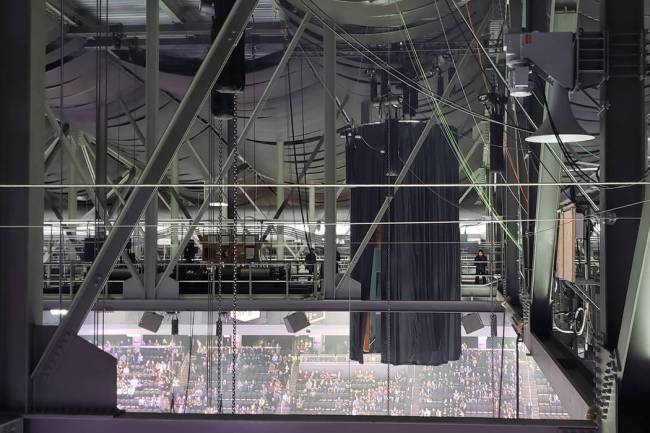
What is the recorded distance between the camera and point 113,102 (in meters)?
6.68

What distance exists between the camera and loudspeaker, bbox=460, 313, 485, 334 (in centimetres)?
497

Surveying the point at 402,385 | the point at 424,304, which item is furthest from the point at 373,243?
the point at 402,385

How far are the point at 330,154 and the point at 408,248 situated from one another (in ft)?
2.46

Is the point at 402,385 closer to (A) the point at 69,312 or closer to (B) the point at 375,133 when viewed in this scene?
(B) the point at 375,133

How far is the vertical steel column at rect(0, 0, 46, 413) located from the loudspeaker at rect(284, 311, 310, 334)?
9.91ft

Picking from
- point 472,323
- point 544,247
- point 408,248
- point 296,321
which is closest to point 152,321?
point 296,321

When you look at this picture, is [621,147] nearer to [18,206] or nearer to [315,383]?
[18,206]

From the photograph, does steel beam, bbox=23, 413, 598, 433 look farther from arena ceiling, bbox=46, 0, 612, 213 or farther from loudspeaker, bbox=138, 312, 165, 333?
loudspeaker, bbox=138, 312, 165, 333

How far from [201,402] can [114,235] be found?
2.69 metres

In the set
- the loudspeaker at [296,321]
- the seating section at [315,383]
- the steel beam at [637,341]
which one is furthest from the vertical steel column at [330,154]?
the steel beam at [637,341]

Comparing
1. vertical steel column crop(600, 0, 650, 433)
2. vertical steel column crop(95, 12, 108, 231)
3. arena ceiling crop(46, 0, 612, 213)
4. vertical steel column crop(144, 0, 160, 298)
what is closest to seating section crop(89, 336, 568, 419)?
vertical steel column crop(144, 0, 160, 298)

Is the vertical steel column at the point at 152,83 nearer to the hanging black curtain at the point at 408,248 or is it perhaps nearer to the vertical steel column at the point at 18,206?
the hanging black curtain at the point at 408,248

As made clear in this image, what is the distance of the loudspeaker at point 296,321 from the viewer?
4895 mm

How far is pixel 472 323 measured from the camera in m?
4.98
